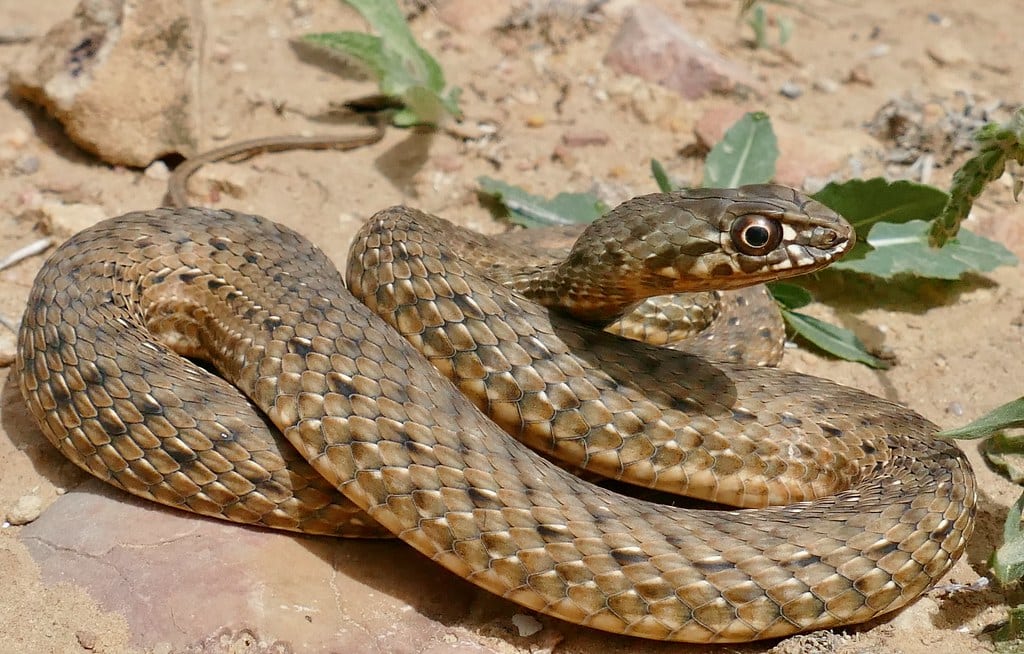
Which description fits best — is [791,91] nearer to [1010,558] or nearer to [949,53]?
[949,53]

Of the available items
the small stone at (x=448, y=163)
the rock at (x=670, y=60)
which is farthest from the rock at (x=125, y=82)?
the rock at (x=670, y=60)

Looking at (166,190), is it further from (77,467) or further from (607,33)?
(607,33)

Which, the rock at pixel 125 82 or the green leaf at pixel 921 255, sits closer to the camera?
the green leaf at pixel 921 255

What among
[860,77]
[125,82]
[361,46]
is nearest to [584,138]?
[361,46]

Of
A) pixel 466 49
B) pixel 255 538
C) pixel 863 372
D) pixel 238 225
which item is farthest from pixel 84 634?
pixel 466 49

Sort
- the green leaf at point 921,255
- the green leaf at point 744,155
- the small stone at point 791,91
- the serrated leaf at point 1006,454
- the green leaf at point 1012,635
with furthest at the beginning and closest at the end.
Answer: the small stone at point 791,91 < the green leaf at point 744,155 < the green leaf at point 921,255 < the serrated leaf at point 1006,454 < the green leaf at point 1012,635

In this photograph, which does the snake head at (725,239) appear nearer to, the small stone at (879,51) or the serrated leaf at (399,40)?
the serrated leaf at (399,40)
